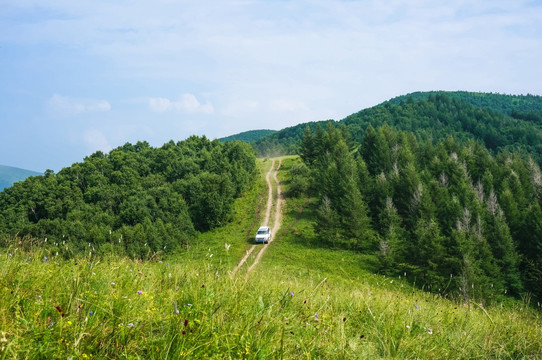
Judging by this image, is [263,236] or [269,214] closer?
[263,236]

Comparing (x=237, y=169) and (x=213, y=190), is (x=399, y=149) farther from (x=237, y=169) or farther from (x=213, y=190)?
(x=213, y=190)

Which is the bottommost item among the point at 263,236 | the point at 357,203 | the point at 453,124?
the point at 263,236

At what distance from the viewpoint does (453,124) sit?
171m

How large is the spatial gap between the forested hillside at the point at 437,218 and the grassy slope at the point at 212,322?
23.0 meters

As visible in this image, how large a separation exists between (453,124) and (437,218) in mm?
141945

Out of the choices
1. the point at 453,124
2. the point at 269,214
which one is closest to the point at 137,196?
the point at 269,214

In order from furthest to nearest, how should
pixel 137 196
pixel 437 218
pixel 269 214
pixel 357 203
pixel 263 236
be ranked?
pixel 137 196
pixel 269 214
pixel 437 218
pixel 357 203
pixel 263 236

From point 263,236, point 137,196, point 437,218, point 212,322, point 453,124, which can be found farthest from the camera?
point 453,124

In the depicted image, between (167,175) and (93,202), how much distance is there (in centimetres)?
1821

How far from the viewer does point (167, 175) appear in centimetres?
8688

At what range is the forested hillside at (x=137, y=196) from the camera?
55.3 metres

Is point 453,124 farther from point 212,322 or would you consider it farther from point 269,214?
point 212,322

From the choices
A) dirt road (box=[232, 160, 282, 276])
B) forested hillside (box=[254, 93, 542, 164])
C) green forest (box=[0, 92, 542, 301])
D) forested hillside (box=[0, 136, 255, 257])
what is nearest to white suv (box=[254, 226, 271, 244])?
dirt road (box=[232, 160, 282, 276])

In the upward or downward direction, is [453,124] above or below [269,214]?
above
